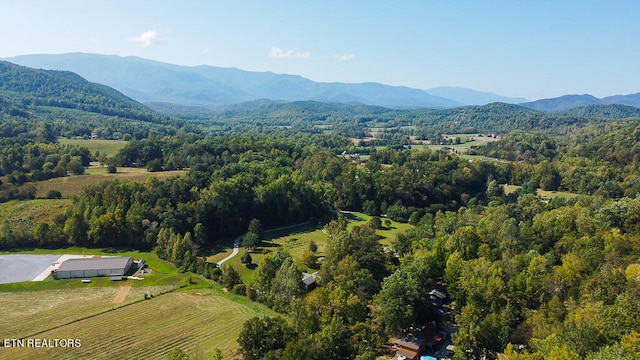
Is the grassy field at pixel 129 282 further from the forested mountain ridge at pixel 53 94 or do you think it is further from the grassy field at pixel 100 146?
the forested mountain ridge at pixel 53 94

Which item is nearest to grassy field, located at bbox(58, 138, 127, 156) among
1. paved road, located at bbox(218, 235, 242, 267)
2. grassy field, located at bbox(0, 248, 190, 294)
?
paved road, located at bbox(218, 235, 242, 267)

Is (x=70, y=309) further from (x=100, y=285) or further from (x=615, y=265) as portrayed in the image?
(x=615, y=265)

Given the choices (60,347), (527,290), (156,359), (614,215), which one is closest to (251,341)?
(156,359)

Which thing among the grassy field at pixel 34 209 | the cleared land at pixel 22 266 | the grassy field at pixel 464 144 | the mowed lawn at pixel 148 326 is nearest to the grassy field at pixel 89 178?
the grassy field at pixel 34 209

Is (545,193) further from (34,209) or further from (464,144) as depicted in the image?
(34,209)

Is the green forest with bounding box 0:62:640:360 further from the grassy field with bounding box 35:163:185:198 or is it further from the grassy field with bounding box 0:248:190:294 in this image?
the grassy field with bounding box 35:163:185:198

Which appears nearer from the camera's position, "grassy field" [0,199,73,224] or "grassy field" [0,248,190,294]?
"grassy field" [0,248,190,294]
